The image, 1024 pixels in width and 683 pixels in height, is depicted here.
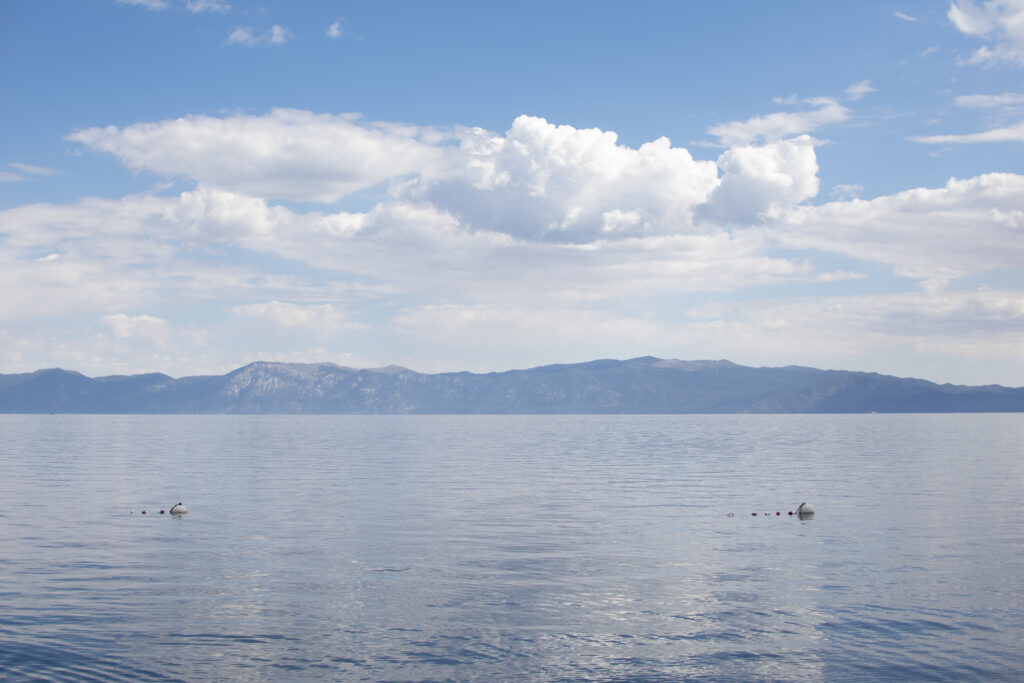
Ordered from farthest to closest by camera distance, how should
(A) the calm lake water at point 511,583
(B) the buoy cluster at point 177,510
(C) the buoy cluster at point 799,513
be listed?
1. (B) the buoy cluster at point 177,510
2. (C) the buoy cluster at point 799,513
3. (A) the calm lake water at point 511,583

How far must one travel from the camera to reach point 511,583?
3944 centimetres

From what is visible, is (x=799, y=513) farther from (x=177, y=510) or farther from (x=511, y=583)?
(x=177, y=510)

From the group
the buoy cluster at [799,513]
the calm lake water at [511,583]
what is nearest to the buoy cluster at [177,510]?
the calm lake water at [511,583]

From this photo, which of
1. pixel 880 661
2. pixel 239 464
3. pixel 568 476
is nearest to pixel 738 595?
pixel 880 661

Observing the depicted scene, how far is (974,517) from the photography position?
202ft

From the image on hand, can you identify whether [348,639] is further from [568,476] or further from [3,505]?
[568,476]

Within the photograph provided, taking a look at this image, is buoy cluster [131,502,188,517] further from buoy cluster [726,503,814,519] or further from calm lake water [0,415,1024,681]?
buoy cluster [726,503,814,519]

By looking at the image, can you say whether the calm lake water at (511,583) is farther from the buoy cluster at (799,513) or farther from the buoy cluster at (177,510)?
the buoy cluster at (799,513)

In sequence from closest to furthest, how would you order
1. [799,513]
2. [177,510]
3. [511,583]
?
[511,583] → [799,513] → [177,510]

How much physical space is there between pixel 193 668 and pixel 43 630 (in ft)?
28.7

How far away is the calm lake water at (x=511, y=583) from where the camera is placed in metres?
28.6

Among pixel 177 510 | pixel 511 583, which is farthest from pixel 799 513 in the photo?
pixel 177 510

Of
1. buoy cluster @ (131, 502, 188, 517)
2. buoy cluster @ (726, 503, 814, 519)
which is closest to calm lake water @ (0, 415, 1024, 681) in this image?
buoy cluster @ (131, 502, 188, 517)

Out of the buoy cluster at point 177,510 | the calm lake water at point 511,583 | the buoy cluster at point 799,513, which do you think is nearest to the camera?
the calm lake water at point 511,583
